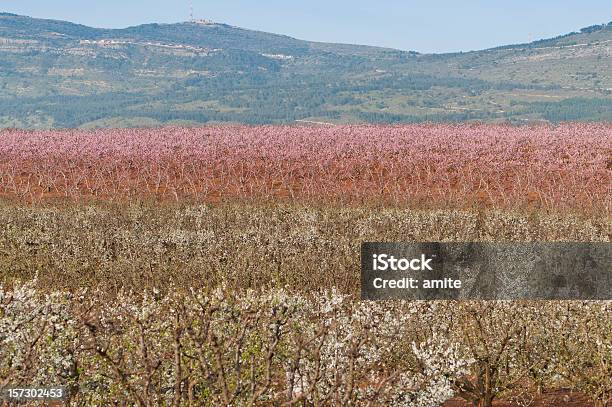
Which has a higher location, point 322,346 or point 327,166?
point 322,346

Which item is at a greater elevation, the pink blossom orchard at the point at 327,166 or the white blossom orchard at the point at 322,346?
the white blossom orchard at the point at 322,346

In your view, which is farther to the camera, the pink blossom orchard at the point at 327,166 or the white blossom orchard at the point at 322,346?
the pink blossom orchard at the point at 327,166

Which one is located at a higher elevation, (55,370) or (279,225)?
(55,370)

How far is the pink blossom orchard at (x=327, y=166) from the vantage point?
34812 millimetres

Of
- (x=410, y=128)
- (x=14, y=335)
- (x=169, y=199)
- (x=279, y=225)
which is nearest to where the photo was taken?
(x=14, y=335)

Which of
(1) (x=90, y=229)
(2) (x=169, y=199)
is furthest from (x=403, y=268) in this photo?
(2) (x=169, y=199)

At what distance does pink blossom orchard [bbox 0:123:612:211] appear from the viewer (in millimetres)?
34812

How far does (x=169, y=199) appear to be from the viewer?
34.1 meters

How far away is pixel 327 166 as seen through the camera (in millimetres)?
42531

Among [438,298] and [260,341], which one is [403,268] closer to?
[438,298]

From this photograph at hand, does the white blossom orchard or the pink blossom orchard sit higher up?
the white blossom orchard

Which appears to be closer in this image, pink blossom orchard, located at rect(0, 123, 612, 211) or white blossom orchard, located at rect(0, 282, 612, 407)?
white blossom orchard, located at rect(0, 282, 612, 407)

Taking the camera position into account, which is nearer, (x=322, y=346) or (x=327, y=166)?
(x=322, y=346)

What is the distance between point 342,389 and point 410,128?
49.3 metres
